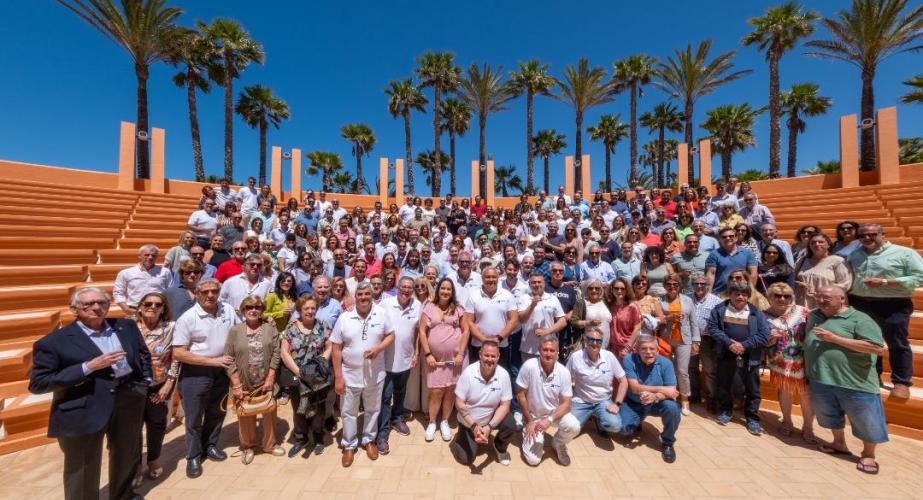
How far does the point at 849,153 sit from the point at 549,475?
18403 millimetres

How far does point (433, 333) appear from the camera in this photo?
14.6 feet

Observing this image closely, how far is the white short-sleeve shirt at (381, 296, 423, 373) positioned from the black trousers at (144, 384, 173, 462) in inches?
90.9

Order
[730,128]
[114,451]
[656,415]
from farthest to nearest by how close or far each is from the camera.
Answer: [730,128], [656,415], [114,451]

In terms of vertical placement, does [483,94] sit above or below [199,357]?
above

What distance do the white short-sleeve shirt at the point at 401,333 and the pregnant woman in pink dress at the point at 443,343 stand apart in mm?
128

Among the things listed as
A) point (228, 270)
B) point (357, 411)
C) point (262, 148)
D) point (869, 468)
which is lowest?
point (869, 468)

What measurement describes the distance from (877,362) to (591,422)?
3286mm

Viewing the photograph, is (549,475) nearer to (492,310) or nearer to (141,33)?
(492,310)

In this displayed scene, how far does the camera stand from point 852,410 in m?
3.88

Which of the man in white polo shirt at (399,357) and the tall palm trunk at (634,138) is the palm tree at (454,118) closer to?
the tall palm trunk at (634,138)

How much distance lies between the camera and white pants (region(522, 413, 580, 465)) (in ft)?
12.9

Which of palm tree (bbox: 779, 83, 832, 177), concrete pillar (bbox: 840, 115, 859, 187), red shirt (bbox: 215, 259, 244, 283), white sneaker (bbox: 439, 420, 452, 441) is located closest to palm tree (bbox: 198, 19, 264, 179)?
red shirt (bbox: 215, 259, 244, 283)

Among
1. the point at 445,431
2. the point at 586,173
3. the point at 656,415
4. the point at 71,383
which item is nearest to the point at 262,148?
the point at 586,173

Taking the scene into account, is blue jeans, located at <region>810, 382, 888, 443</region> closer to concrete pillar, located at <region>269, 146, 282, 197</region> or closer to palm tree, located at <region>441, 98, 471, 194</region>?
concrete pillar, located at <region>269, 146, 282, 197</region>
